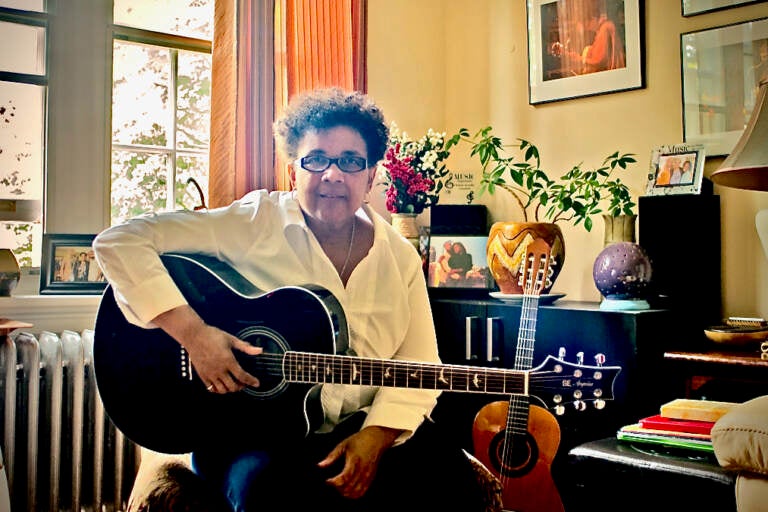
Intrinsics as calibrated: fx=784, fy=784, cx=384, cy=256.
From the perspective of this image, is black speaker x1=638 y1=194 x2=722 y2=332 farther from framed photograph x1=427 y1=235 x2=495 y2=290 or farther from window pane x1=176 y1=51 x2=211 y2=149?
window pane x1=176 y1=51 x2=211 y2=149

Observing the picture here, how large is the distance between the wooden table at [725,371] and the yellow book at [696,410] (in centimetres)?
23

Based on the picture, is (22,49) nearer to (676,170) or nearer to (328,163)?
(328,163)

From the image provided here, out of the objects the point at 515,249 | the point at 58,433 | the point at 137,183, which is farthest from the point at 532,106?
the point at 58,433

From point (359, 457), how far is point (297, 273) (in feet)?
1.40

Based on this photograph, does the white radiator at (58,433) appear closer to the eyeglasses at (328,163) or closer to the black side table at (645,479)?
the eyeglasses at (328,163)

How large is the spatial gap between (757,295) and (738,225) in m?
0.23

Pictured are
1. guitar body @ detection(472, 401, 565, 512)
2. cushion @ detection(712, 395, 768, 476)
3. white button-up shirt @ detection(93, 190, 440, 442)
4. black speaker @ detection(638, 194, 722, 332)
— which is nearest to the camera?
cushion @ detection(712, 395, 768, 476)

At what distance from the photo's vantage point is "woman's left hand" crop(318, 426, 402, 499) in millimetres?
1576

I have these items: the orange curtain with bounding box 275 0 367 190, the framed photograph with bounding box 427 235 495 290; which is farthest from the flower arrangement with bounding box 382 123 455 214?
the orange curtain with bounding box 275 0 367 190

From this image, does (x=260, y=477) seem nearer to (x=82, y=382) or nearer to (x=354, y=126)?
(x=354, y=126)

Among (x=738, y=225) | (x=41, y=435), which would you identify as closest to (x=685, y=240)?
(x=738, y=225)

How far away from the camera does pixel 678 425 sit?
1878mm

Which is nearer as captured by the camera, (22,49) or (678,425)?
(678,425)

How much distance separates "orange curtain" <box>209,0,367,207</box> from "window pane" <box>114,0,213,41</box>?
8.0 inches
